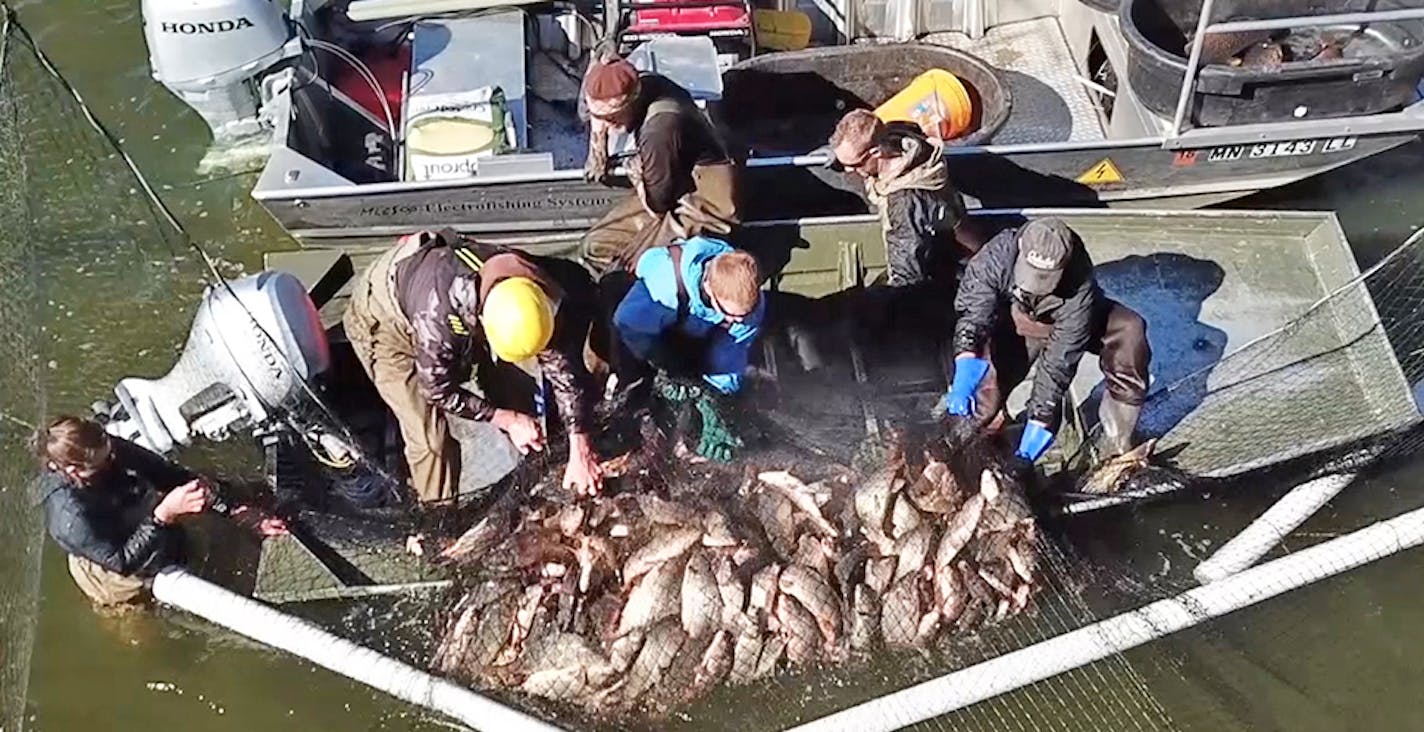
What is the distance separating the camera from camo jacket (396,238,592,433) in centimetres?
550

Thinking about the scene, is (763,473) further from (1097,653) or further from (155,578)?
(155,578)

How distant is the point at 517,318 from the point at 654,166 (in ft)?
5.29

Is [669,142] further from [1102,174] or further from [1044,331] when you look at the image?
[1102,174]

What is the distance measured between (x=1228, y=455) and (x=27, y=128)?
788 cm

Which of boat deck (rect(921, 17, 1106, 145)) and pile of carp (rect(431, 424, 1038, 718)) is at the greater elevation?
boat deck (rect(921, 17, 1106, 145))

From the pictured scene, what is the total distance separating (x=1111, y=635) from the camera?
17.3ft

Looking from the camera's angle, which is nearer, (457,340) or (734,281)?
(734,281)

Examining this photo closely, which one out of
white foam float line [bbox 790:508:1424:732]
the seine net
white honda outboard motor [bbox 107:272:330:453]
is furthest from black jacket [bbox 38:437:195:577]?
white foam float line [bbox 790:508:1424:732]

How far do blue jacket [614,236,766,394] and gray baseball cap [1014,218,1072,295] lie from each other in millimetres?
1168

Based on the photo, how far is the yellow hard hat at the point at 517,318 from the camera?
527cm

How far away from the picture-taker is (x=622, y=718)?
230 inches

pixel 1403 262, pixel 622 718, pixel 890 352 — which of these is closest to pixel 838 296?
pixel 890 352

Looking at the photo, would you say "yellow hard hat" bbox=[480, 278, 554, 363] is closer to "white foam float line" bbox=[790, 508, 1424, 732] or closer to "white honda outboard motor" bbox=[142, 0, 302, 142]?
"white foam float line" bbox=[790, 508, 1424, 732]

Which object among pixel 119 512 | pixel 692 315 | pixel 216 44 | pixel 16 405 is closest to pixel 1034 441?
pixel 692 315
